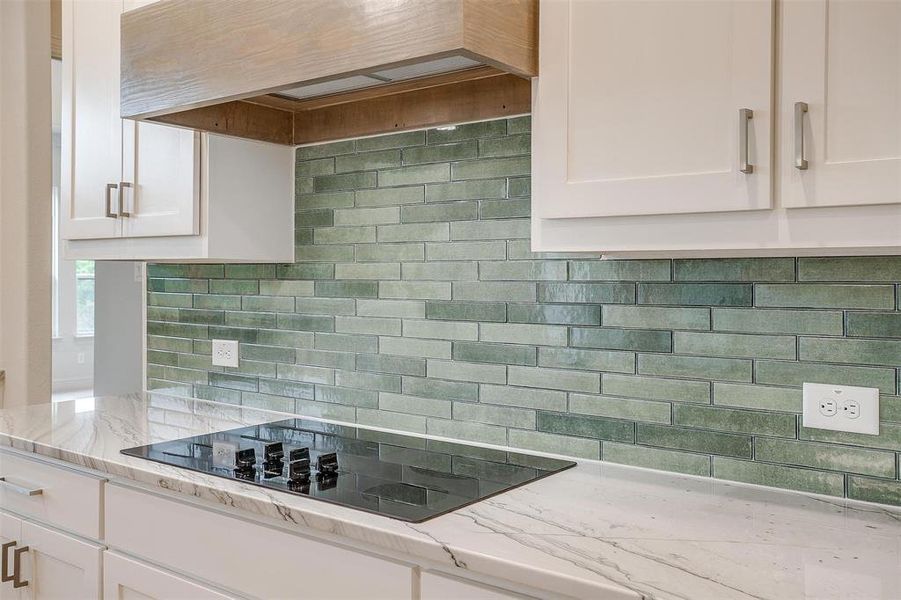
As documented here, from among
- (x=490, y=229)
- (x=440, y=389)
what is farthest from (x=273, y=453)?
(x=490, y=229)

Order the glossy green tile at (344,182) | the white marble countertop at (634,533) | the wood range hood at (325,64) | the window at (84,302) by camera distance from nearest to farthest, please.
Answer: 1. the white marble countertop at (634,533)
2. the wood range hood at (325,64)
3. the glossy green tile at (344,182)
4. the window at (84,302)

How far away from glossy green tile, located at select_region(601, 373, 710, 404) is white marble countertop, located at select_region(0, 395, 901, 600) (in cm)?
17

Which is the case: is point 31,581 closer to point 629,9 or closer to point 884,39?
point 629,9

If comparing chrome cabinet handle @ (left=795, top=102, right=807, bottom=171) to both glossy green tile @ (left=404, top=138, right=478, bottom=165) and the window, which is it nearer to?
glossy green tile @ (left=404, top=138, right=478, bottom=165)

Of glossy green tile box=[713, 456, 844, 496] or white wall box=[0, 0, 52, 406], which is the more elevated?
white wall box=[0, 0, 52, 406]

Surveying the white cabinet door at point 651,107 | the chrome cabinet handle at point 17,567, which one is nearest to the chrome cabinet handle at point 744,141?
the white cabinet door at point 651,107

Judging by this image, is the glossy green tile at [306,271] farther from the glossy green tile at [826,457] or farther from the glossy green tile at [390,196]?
the glossy green tile at [826,457]

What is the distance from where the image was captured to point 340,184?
231 centimetres

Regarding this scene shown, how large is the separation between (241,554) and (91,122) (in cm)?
157

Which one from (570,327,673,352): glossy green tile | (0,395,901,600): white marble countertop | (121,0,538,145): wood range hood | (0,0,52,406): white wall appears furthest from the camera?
(0,0,52,406): white wall

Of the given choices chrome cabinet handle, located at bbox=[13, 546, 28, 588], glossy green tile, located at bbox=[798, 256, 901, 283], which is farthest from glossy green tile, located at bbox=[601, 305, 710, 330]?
chrome cabinet handle, located at bbox=[13, 546, 28, 588]

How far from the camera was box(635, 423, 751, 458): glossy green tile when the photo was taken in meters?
1.62

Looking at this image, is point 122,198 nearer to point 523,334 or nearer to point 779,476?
point 523,334

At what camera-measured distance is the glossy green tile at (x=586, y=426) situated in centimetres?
178
